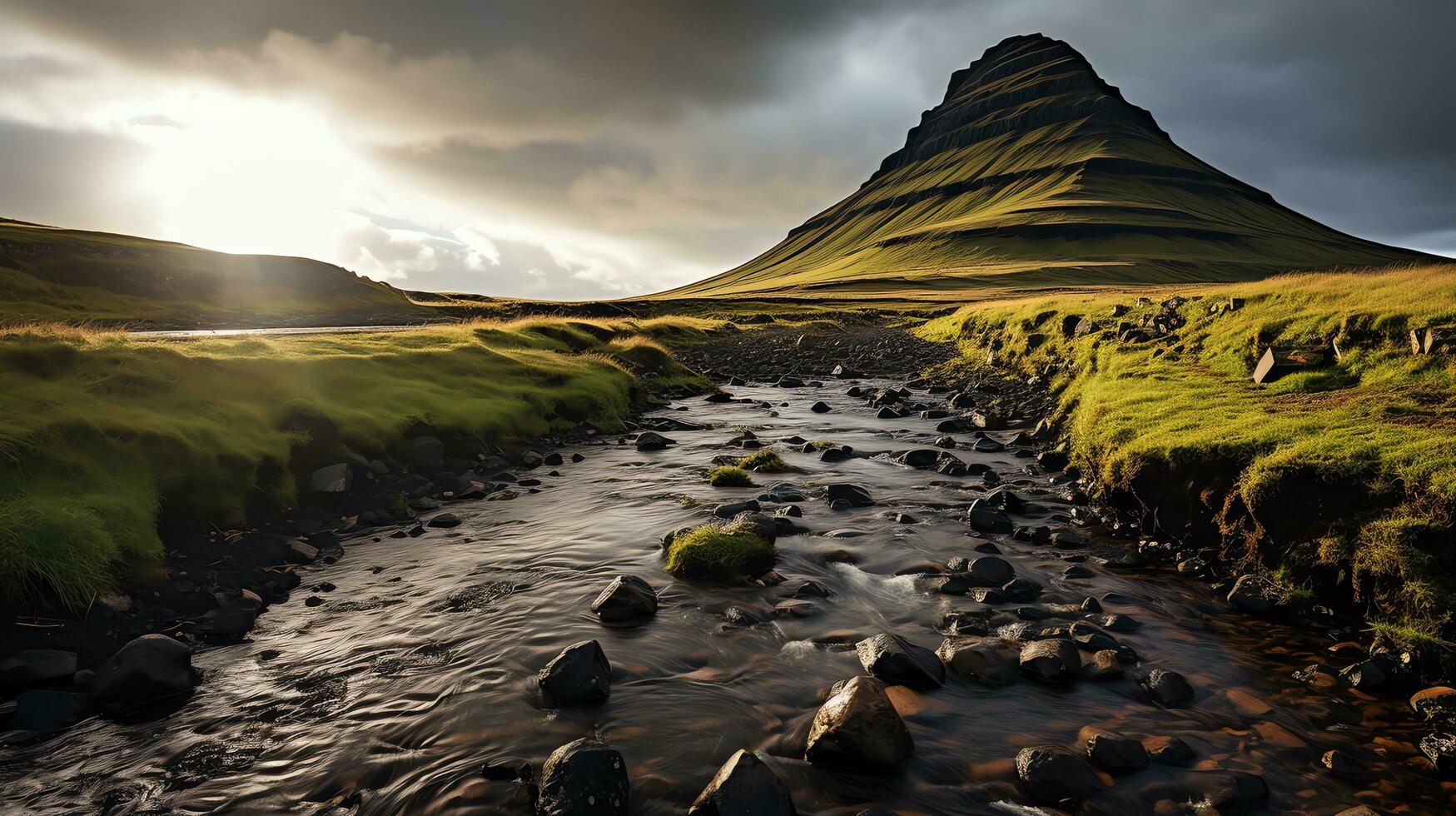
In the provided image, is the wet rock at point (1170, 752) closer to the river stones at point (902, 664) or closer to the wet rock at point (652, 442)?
the river stones at point (902, 664)

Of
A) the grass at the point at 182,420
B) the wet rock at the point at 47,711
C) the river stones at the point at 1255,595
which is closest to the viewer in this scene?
the wet rock at the point at 47,711

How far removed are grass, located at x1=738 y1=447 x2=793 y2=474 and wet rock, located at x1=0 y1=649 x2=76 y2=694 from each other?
13.2 meters

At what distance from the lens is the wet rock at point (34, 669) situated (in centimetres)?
697

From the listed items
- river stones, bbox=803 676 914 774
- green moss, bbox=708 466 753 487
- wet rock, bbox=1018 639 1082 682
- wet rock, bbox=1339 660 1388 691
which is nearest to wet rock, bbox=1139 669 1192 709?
wet rock, bbox=1018 639 1082 682

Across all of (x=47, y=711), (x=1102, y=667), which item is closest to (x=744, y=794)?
(x=1102, y=667)

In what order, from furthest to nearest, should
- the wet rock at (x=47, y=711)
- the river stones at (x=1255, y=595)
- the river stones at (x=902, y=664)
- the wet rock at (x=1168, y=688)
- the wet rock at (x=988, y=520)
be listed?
the wet rock at (x=988, y=520)
the river stones at (x=1255, y=595)
the river stones at (x=902, y=664)
the wet rock at (x=1168, y=688)
the wet rock at (x=47, y=711)

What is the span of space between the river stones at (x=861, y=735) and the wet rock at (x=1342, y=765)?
12.9ft

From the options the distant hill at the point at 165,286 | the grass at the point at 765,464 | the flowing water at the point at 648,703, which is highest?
the distant hill at the point at 165,286

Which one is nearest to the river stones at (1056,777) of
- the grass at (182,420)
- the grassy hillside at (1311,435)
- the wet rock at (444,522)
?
the grassy hillside at (1311,435)

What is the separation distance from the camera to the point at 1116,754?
20.2 feet

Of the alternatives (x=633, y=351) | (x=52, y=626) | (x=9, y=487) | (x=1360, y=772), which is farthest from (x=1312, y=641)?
(x=633, y=351)

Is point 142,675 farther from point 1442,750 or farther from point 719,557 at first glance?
point 1442,750

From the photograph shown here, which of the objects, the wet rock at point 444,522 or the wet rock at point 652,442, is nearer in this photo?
the wet rock at point 444,522

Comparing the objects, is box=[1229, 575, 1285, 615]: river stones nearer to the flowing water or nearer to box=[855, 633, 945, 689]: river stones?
the flowing water
